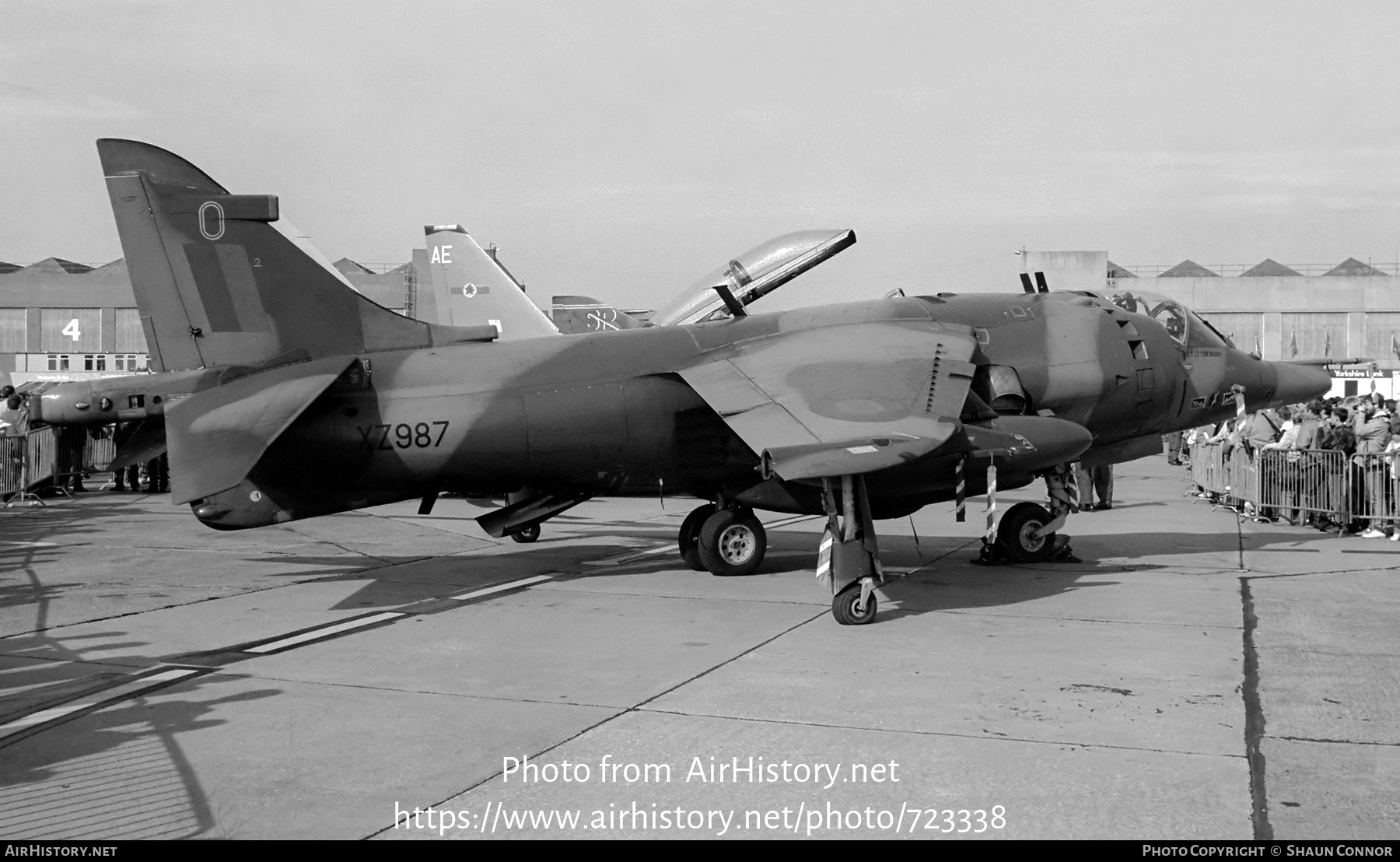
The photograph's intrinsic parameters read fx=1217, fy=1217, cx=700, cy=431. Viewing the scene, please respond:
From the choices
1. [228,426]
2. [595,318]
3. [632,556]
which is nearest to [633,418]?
[632,556]

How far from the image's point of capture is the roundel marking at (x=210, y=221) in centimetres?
1243

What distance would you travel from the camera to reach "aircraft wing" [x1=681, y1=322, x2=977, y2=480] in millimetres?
10273

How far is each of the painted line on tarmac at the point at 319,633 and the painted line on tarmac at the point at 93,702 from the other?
0.79 metres

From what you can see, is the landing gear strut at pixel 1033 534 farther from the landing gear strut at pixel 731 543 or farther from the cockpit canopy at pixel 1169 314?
the landing gear strut at pixel 731 543

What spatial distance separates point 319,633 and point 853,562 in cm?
464

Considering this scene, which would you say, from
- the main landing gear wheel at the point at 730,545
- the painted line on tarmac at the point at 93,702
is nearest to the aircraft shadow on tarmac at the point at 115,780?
the painted line on tarmac at the point at 93,702

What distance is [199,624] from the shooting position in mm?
10805

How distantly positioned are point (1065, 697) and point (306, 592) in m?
8.00

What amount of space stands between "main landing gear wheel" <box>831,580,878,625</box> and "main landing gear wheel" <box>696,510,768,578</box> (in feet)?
10.1

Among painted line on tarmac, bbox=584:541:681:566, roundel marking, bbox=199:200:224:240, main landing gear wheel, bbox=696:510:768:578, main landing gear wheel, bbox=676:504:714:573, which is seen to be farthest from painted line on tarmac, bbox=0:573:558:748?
roundel marking, bbox=199:200:224:240

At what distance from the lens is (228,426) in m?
11.2

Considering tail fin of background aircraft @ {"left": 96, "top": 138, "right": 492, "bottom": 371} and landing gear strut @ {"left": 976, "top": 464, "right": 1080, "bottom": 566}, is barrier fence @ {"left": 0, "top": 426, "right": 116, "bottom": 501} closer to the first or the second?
tail fin of background aircraft @ {"left": 96, "top": 138, "right": 492, "bottom": 371}

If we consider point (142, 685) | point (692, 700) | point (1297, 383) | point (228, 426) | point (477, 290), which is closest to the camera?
point (692, 700)

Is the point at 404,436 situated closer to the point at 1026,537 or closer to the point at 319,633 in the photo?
the point at 319,633
